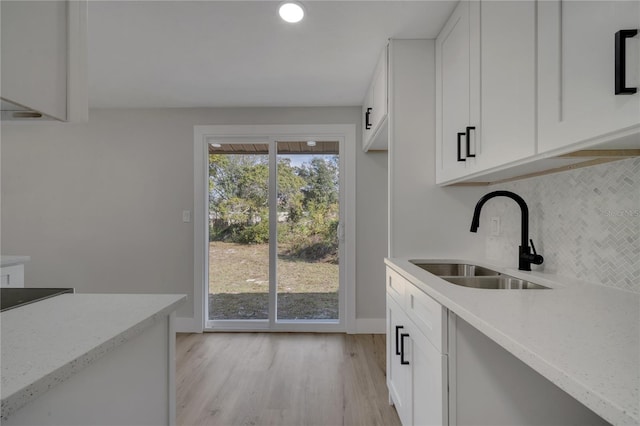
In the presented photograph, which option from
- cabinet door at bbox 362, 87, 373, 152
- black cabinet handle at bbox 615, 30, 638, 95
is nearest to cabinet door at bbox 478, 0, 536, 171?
black cabinet handle at bbox 615, 30, 638, 95

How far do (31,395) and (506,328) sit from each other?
897mm

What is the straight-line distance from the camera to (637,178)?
41.5 inches

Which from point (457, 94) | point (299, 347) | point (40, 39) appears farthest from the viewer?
point (299, 347)

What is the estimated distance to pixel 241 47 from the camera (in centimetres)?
210

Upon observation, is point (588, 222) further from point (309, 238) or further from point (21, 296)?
point (309, 238)

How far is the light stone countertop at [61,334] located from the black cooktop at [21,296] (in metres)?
0.03

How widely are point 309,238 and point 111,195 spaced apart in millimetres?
2086

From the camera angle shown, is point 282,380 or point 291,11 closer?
point 291,11

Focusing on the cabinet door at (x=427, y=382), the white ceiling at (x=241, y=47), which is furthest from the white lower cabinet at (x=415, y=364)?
the white ceiling at (x=241, y=47)

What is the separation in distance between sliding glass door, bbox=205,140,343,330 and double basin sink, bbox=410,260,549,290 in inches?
58.3

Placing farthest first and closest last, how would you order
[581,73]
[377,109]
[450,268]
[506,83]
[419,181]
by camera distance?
[377,109]
[419,181]
[450,268]
[506,83]
[581,73]

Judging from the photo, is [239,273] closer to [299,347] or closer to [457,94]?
[299,347]

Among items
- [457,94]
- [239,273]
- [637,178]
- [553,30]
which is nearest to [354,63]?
[457,94]

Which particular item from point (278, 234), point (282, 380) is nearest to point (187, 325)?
point (278, 234)
